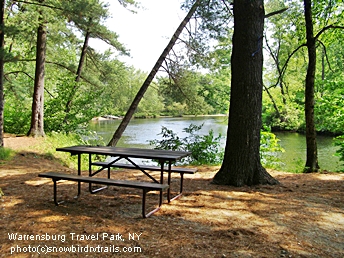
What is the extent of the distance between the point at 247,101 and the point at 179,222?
8.97 feet

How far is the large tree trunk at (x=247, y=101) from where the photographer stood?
5.26 m

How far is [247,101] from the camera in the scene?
527cm

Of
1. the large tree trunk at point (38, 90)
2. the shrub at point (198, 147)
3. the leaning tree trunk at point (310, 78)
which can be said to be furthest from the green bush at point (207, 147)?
the large tree trunk at point (38, 90)

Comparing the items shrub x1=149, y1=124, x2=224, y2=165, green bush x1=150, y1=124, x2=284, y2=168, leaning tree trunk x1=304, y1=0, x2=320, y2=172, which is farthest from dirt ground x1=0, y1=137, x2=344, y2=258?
shrub x1=149, y1=124, x2=224, y2=165

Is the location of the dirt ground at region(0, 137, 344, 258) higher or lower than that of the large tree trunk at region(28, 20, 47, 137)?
lower

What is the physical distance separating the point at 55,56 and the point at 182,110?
6.18 metres

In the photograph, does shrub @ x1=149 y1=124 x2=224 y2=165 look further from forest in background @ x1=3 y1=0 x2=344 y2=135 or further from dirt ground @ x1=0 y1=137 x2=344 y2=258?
dirt ground @ x1=0 y1=137 x2=344 y2=258

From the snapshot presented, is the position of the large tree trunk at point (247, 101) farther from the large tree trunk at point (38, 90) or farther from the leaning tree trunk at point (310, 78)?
the large tree trunk at point (38, 90)

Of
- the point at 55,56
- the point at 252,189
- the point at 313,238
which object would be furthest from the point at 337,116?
the point at 55,56

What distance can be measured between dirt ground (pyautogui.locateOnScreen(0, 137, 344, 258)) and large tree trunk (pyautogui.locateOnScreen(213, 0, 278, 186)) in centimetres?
32

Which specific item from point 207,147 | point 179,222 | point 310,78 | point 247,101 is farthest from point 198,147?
point 179,222

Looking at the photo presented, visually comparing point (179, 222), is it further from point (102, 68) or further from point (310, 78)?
point (102, 68)

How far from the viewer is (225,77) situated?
18.1m

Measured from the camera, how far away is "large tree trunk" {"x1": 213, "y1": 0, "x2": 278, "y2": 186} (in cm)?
526
